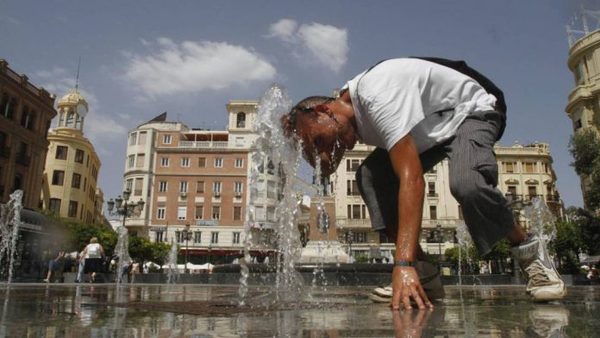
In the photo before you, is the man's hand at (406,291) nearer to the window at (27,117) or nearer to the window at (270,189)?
the window at (27,117)

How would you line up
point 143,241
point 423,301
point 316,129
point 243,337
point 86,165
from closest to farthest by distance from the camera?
point 243,337 < point 423,301 < point 316,129 < point 143,241 < point 86,165

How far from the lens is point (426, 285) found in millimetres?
3176

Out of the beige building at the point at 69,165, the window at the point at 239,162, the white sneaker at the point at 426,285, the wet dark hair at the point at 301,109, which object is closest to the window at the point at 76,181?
the beige building at the point at 69,165

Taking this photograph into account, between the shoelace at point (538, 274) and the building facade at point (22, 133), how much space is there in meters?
33.9

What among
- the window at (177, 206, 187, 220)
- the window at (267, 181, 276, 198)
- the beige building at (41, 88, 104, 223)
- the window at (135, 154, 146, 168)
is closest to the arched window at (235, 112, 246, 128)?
the window at (267, 181, 276, 198)

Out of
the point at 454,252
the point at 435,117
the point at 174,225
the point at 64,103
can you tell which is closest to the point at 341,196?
the point at 454,252

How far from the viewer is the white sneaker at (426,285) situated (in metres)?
3.14

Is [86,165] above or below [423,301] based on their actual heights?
above

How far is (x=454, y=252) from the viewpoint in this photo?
1709 inches

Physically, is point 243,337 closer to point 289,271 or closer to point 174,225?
point 289,271

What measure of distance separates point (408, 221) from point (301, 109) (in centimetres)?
105

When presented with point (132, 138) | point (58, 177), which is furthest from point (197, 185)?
point (58, 177)

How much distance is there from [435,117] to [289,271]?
16.3 feet

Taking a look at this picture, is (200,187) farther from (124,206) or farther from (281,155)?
(281,155)
